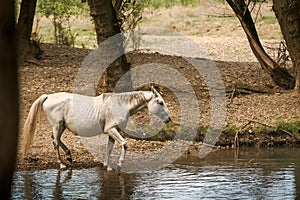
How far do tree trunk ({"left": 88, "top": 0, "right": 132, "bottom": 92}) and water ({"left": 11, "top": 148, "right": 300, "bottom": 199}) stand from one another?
2.89 meters

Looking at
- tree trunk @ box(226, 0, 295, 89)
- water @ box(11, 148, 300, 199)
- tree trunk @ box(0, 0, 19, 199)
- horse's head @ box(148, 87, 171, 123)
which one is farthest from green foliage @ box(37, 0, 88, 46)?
tree trunk @ box(0, 0, 19, 199)

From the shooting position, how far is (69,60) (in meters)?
18.5

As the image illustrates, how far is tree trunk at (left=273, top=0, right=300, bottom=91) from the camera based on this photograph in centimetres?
1558

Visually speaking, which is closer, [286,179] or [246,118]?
[286,179]

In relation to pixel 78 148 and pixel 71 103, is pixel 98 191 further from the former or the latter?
pixel 78 148

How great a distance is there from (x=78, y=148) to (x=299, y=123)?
4.18m

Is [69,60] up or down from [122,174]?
up

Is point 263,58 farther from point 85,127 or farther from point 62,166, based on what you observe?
point 62,166

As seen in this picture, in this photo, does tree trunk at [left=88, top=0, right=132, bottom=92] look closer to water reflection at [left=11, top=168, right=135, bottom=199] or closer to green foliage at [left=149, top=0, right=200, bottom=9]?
water reflection at [left=11, top=168, right=135, bottom=199]

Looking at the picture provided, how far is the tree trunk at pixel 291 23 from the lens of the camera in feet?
51.1

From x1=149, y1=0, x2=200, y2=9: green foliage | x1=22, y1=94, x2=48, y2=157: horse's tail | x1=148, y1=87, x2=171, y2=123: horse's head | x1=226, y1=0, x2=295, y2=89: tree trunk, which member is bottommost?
x1=22, y1=94, x2=48, y2=157: horse's tail

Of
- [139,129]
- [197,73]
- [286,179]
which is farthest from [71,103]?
[197,73]

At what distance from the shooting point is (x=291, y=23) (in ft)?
51.4

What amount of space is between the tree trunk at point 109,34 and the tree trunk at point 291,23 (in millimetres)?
3733
